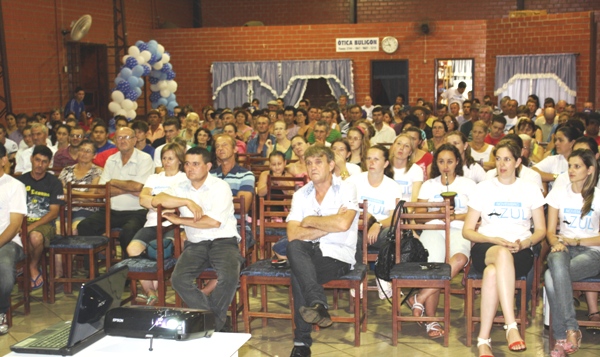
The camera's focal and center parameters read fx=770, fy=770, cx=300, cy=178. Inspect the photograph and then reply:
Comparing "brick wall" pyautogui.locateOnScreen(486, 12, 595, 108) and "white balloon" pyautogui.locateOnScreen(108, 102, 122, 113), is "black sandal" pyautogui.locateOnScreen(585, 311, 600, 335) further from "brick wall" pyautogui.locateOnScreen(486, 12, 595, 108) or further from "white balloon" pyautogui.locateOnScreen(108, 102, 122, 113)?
"brick wall" pyautogui.locateOnScreen(486, 12, 595, 108)

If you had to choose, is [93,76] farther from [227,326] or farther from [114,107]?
[227,326]

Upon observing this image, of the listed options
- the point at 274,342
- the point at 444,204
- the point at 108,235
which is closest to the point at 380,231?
the point at 444,204

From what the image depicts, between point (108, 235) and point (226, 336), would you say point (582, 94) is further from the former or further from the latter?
point (226, 336)

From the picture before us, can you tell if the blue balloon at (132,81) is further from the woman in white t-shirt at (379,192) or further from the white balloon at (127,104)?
the woman in white t-shirt at (379,192)

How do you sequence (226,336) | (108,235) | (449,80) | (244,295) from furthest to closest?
(449,80) → (108,235) → (244,295) → (226,336)

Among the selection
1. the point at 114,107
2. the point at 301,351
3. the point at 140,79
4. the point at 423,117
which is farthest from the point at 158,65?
the point at 301,351

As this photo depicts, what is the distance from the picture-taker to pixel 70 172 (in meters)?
6.53

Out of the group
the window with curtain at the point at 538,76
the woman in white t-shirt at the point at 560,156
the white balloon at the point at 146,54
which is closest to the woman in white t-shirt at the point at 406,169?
the woman in white t-shirt at the point at 560,156

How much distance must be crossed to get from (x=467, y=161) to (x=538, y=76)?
9.51 metres

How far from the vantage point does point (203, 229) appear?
5.01 meters

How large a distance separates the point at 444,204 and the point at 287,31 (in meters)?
11.6

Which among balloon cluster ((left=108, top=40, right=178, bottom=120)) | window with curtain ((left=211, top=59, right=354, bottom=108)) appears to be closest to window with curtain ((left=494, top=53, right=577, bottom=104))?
window with curtain ((left=211, top=59, right=354, bottom=108))

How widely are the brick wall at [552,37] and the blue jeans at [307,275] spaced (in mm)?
11407

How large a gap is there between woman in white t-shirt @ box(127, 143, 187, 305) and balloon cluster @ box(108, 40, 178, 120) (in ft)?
23.5
